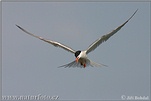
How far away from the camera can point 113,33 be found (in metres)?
13.2

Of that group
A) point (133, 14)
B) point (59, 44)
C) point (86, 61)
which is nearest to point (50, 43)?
point (59, 44)

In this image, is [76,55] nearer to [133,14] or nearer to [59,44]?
[59,44]

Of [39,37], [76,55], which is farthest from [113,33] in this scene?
[39,37]

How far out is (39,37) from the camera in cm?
1416

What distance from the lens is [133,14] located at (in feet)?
42.3

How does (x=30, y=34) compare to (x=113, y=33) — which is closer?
(x=113, y=33)

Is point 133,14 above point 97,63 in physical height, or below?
above

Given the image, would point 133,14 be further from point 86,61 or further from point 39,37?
point 39,37

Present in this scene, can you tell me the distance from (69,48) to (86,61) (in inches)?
26.9

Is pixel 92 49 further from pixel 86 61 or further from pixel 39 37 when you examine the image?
pixel 39 37

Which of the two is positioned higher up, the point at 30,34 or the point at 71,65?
the point at 30,34

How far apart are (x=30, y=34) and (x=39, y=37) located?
24 centimetres

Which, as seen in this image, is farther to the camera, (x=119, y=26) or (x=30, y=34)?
(x=30, y=34)

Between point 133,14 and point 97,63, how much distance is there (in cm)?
142
